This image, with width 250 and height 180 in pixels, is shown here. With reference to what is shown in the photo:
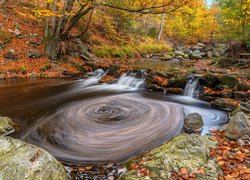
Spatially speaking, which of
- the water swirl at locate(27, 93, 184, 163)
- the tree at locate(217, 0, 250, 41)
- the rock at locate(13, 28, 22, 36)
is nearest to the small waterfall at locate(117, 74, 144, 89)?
the water swirl at locate(27, 93, 184, 163)

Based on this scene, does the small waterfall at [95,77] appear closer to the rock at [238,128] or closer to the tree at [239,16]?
the tree at [239,16]

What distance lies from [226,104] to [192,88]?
2002 mm

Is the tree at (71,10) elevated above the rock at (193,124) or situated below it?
above

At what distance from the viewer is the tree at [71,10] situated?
10.1 m

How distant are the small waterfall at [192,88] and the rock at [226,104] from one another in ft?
Answer: 4.17

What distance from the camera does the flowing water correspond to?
16.0ft

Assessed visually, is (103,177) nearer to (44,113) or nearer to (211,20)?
(44,113)

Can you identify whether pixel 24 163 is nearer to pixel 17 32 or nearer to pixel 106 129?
pixel 106 129

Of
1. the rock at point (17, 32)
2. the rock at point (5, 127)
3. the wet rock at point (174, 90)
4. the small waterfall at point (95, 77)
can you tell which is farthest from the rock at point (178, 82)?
the rock at point (17, 32)

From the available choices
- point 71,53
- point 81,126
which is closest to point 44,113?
point 81,126

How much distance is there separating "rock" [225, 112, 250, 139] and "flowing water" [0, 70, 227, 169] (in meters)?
1.19

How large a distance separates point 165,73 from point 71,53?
268 inches

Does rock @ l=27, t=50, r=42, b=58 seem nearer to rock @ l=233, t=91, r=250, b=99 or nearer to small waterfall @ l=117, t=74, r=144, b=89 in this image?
small waterfall @ l=117, t=74, r=144, b=89

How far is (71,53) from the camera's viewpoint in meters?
14.1
